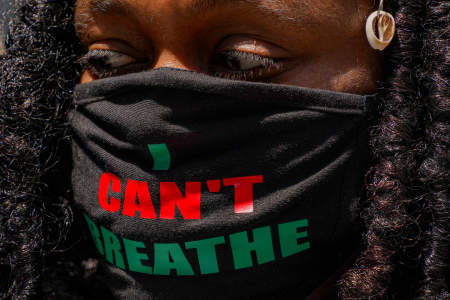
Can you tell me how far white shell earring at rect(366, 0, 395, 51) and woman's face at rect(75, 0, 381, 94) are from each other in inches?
1.4

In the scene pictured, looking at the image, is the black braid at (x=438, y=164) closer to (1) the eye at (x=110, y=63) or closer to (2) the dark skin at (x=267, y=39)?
(2) the dark skin at (x=267, y=39)

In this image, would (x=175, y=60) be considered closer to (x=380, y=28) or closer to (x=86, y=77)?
(x=86, y=77)

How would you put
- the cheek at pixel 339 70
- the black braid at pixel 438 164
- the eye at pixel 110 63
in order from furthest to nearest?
the eye at pixel 110 63
the cheek at pixel 339 70
the black braid at pixel 438 164

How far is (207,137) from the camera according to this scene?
1.48m

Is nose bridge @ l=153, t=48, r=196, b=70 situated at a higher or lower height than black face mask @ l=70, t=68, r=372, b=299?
higher

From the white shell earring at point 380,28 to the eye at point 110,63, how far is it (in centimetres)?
75

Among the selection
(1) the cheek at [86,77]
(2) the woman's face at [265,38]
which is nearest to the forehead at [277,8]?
(2) the woman's face at [265,38]

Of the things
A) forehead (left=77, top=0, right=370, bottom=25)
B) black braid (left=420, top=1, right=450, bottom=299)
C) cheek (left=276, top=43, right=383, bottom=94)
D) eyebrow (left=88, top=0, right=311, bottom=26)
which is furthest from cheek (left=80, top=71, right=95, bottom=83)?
black braid (left=420, top=1, right=450, bottom=299)

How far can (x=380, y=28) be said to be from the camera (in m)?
1.45

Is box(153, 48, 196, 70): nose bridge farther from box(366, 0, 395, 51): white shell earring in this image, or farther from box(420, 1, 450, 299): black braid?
box(420, 1, 450, 299): black braid

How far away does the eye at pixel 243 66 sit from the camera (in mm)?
1498

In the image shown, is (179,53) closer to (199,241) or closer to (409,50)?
(199,241)

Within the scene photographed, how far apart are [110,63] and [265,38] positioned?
0.63 m

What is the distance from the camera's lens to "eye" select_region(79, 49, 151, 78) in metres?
1.72
